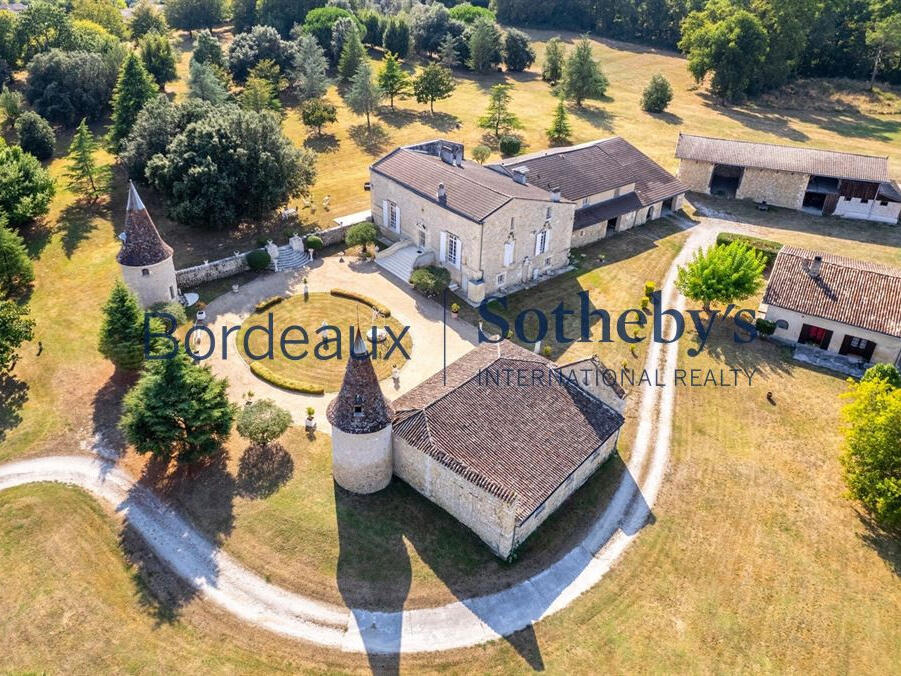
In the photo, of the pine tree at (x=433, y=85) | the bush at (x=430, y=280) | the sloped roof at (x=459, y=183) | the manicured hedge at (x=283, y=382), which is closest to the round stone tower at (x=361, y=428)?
the manicured hedge at (x=283, y=382)

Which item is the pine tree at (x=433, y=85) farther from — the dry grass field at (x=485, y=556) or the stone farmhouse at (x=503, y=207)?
the dry grass field at (x=485, y=556)

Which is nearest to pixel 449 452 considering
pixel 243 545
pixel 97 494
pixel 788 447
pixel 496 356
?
pixel 496 356

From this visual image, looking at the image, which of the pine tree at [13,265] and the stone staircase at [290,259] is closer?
the pine tree at [13,265]

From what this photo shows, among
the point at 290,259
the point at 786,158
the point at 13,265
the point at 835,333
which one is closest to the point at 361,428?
the point at 290,259

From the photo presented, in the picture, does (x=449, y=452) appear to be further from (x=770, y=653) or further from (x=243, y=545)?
(x=770, y=653)

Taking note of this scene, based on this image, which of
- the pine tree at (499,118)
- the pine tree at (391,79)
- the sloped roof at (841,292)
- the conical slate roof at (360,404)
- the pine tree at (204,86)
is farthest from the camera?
the pine tree at (391,79)

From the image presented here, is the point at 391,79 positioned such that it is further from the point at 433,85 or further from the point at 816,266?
the point at 816,266

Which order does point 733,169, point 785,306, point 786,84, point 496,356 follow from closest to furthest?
1. point 496,356
2. point 785,306
3. point 733,169
4. point 786,84
